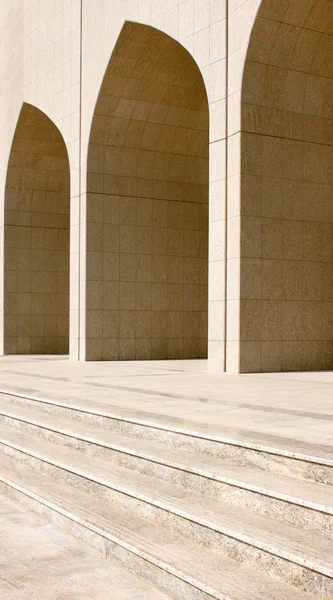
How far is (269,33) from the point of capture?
13055 mm

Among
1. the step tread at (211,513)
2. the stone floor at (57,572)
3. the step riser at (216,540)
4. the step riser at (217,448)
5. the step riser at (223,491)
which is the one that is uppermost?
the step riser at (217,448)

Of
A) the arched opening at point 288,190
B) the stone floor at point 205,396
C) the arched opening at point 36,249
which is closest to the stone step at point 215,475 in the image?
the stone floor at point 205,396

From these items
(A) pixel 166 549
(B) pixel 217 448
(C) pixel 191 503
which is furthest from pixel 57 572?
(B) pixel 217 448

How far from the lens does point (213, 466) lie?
549cm

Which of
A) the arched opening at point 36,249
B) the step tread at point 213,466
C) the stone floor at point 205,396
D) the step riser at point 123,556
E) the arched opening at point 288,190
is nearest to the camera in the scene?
the step riser at point 123,556

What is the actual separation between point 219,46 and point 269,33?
1060 millimetres

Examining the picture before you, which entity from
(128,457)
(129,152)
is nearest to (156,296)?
(129,152)

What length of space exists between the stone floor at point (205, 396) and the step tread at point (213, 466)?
0.93ft

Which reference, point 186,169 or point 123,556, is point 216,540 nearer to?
point 123,556

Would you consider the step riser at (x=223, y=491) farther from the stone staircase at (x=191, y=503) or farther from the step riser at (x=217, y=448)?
the step riser at (x=217, y=448)

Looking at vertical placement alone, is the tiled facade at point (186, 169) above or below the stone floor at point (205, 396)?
above

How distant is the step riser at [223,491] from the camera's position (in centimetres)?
436

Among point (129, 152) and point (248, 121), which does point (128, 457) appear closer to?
point (248, 121)

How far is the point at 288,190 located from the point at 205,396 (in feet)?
19.6
